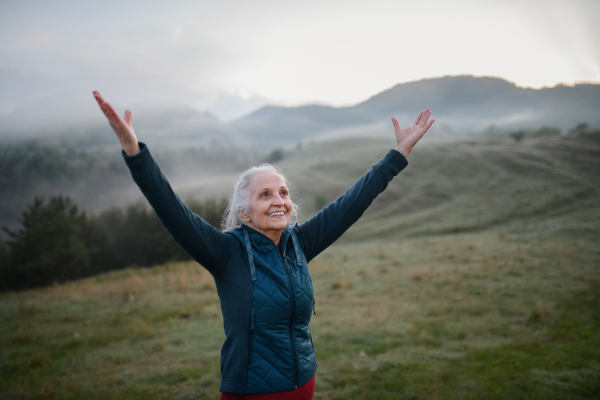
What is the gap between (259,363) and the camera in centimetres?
216

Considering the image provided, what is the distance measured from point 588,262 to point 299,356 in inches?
664

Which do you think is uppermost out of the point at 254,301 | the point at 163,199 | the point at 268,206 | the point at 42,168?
the point at 42,168

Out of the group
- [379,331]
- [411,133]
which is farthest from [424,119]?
[379,331]

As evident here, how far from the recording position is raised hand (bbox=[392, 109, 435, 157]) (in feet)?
10.2

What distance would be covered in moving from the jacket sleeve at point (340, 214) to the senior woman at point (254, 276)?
29 cm

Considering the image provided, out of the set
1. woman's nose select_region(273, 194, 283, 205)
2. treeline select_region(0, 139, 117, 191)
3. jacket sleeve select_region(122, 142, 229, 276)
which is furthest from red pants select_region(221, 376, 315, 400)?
treeline select_region(0, 139, 117, 191)

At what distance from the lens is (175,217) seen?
1925mm

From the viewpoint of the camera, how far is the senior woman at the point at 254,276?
6.28ft

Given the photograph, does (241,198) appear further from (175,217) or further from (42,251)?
(42,251)

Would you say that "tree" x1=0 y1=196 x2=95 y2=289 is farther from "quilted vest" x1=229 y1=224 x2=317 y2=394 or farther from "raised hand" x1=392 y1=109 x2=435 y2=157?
"raised hand" x1=392 y1=109 x2=435 y2=157

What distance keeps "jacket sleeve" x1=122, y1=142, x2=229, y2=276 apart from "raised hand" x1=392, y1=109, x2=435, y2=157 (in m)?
1.94

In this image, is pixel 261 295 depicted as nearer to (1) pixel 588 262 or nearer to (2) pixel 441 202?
(1) pixel 588 262

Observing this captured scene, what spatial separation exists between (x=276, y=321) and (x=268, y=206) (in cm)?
82

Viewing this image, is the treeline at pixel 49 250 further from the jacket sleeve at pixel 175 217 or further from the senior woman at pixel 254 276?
the jacket sleeve at pixel 175 217
